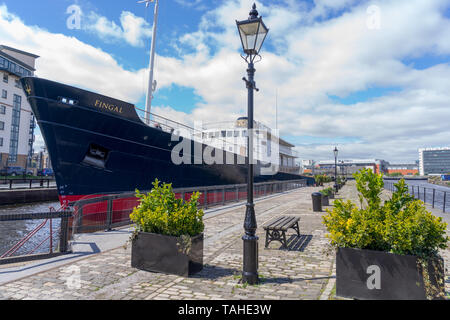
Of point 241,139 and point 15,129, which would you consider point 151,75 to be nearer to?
point 241,139

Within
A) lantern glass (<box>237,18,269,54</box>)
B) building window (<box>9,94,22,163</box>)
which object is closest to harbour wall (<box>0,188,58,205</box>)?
lantern glass (<box>237,18,269,54</box>)

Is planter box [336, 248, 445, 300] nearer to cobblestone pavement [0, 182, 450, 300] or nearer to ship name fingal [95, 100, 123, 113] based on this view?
cobblestone pavement [0, 182, 450, 300]

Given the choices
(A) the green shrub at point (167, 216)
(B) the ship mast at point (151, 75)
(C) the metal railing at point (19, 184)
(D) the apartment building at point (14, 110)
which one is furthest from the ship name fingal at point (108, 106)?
(D) the apartment building at point (14, 110)

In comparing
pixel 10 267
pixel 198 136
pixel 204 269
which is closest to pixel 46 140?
pixel 10 267

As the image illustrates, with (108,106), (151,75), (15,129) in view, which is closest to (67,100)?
(108,106)

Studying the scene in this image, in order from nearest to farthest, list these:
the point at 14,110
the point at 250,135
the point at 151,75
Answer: the point at 250,135 < the point at 151,75 < the point at 14,110

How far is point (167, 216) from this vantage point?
4.73 meters

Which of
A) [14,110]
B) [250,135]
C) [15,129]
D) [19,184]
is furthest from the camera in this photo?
[15,129]

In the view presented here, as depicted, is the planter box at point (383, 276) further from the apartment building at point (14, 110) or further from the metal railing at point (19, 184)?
the apartment building at point (14, 110)

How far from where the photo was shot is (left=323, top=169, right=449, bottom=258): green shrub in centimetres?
355

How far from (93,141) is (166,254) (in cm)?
990

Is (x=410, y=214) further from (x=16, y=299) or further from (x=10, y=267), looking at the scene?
(x=10, y=267)

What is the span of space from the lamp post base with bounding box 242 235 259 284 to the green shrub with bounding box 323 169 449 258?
1.22 metres
